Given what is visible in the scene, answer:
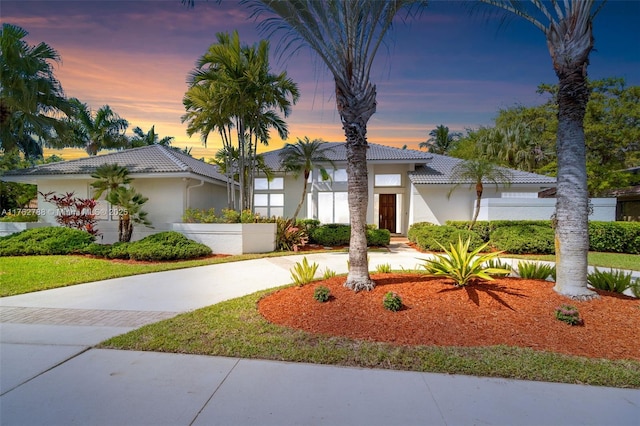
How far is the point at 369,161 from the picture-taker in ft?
52.2

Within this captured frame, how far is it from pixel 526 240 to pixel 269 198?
12.6 m

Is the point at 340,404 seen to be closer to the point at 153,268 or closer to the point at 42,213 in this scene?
the point at 153,268

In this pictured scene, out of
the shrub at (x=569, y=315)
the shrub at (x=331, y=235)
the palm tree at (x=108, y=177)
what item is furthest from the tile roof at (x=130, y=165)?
the shrub at (x=569, y=315)

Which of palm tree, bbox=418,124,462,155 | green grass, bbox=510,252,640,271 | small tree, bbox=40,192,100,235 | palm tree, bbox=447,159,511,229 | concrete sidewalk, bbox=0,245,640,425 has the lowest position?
concrete sidewalk, bbox=0,245,640,425

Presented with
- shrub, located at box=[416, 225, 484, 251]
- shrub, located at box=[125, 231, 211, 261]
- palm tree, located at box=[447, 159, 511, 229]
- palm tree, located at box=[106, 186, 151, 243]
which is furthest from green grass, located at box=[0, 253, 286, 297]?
palm tree, located at box=[447, 159, 511, 229]

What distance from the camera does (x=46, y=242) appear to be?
11383 mm

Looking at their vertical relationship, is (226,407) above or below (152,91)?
below

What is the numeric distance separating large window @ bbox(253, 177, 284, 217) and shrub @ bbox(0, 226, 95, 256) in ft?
26.4

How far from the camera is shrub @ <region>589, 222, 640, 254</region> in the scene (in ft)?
39.2

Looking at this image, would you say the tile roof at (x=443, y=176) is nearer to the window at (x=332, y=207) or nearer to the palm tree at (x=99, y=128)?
the window at (x=332, y=207)

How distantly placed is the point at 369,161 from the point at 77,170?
45.6 ft

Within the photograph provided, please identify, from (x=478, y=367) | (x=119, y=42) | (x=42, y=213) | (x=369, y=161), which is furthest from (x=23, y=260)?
(x=369, y=161)

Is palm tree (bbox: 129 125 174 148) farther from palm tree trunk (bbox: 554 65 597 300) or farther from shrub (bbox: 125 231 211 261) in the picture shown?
palm tree trunk (bbox: 554 65 597 300)

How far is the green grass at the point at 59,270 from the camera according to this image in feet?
22.9
